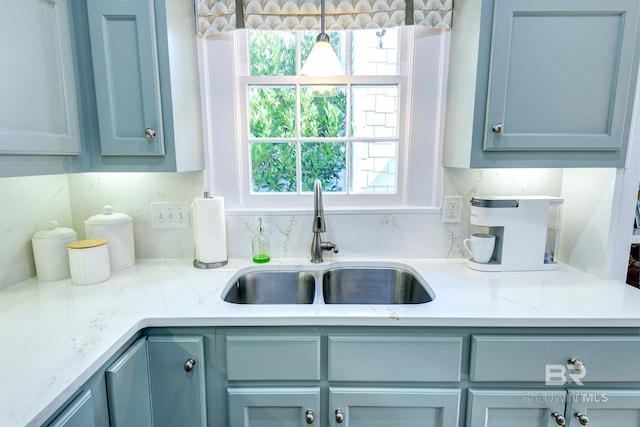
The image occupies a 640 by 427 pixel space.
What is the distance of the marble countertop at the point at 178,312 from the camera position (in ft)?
2.62

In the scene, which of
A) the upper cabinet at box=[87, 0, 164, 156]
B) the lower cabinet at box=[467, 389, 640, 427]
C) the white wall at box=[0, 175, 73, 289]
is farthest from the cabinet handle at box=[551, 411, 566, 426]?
the white wall at box=[0, 175, 73, 289]

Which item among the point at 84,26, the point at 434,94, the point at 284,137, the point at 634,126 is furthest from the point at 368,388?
the point at 84,26

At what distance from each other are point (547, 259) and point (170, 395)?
5.28 feet

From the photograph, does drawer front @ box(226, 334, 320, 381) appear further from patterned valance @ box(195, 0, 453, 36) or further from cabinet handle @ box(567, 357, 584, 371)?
patterned valance @ box(195, 0, 453, 36)

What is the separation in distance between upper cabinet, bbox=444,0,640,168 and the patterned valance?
212mm

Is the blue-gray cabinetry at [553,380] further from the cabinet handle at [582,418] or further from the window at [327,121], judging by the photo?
the window at [327,121]

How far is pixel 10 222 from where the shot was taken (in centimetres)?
131

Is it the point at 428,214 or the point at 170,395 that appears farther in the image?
the point at 428,214

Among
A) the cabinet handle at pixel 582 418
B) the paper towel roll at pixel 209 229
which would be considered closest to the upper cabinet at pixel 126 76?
the paper towel roll at pixel 209 229

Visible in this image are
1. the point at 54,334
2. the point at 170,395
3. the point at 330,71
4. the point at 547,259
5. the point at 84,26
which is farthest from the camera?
the point at 547,259

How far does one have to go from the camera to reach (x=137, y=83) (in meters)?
1.28

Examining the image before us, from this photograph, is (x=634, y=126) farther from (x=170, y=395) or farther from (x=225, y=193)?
(x=170, y=395)

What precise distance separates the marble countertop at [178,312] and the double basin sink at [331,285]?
107 mm

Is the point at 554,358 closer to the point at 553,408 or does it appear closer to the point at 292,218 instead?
the point at 553,408
